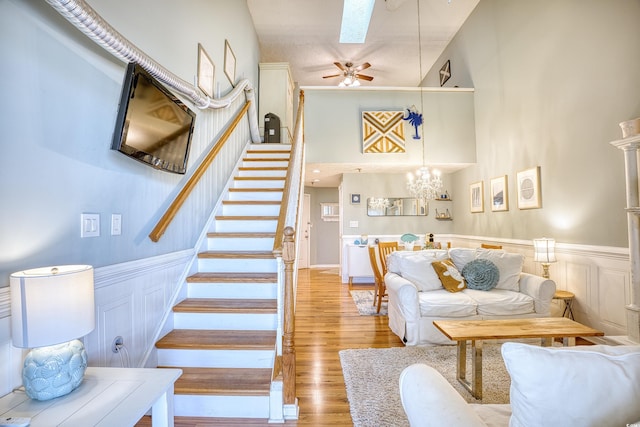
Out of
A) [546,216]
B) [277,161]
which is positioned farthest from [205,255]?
[546,216]

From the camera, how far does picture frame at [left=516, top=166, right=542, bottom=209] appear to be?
3.78 meters

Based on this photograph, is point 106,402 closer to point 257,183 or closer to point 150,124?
point 150,124

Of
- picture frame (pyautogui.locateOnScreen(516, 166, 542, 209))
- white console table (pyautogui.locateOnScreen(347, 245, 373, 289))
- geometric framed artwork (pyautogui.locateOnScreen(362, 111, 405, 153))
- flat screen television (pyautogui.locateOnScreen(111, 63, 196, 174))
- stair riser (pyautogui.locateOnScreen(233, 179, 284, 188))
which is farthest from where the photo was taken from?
white console table (pyautogui.locateOnScreen(347, 245, 373, 289))

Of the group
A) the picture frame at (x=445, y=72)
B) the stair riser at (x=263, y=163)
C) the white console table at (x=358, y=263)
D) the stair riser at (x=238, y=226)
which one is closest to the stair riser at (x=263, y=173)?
the stair riser at (x=263, y=163)

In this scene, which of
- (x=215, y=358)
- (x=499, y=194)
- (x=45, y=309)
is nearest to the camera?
(x=45, y=309)

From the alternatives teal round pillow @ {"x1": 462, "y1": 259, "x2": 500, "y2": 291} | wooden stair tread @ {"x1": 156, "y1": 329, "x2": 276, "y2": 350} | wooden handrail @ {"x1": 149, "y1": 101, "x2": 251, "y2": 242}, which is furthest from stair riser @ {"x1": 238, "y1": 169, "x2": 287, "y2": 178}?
teal round pillow @ {"x1": 462, "y1": 259, "x2": 500, "y2": 291}

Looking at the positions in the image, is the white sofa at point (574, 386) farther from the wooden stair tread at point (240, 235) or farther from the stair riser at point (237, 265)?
the wooden stair tread at point (240, 235)

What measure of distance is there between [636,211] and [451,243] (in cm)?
412

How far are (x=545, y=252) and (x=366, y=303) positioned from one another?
2546 millimetres

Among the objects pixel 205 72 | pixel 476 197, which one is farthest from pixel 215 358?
pixel 476 197

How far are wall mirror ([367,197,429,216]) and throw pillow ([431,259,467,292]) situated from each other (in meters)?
3.11

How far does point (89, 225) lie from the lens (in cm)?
162

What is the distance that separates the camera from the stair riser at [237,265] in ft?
9.53

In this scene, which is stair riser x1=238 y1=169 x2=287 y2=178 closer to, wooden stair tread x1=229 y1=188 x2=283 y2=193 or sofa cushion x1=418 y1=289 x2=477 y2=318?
wooden stair tread x1=229 y1=188 x2=283 y2=193
